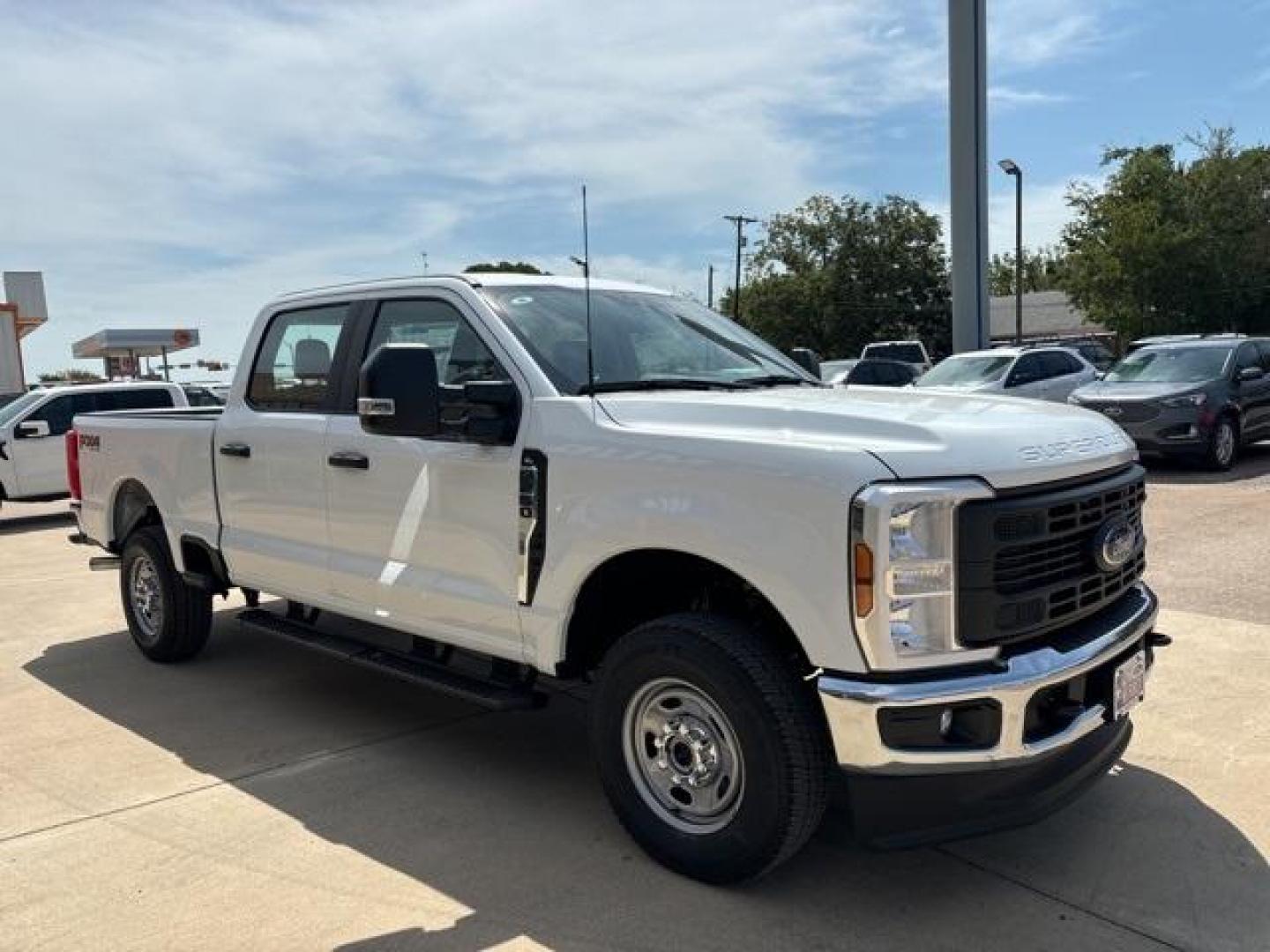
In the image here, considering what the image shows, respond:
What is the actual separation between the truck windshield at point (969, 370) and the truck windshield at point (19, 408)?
1257cm

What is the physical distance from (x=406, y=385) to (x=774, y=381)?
1.55 metres

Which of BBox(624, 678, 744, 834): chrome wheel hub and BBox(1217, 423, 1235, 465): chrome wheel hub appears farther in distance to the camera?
BBox(1217, 423, 1235, 465): chrome wheel hub

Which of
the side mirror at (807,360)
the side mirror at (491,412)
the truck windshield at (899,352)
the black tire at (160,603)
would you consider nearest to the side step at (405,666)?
the black tire at (160,603)

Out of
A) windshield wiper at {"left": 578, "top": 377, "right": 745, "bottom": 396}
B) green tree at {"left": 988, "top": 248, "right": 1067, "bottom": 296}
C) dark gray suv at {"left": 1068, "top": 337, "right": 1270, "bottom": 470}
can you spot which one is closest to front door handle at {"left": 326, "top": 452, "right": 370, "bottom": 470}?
windshield wiper at {"left": 578, "top": 377, "right": 745, "bottom": 396}

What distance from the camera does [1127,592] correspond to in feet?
12.0

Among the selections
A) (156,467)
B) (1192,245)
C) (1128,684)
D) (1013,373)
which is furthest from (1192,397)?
(1192,245)

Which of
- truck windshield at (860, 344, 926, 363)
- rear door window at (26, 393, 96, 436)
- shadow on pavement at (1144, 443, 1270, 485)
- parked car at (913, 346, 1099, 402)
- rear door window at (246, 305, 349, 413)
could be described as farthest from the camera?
truck windshield at (860, 344, 926, 363)

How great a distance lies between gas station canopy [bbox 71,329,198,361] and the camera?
36.6 m

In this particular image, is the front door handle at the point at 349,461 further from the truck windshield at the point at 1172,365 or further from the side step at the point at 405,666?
the truck windshield at the point at 1172,365

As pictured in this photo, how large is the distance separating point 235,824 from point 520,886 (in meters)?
1.23

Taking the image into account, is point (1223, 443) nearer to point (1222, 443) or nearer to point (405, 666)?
point (1222, 443)

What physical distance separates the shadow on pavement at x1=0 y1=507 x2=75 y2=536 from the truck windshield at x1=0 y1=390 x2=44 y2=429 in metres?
1.33

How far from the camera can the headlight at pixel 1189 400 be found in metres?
13.2

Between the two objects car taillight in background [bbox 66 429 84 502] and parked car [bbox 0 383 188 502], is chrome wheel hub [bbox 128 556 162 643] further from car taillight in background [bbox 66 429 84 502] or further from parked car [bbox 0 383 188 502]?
parked car [bbox 0 383 188 502]
